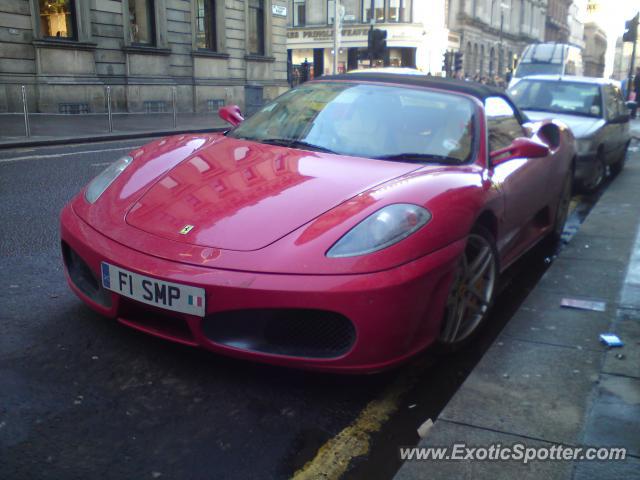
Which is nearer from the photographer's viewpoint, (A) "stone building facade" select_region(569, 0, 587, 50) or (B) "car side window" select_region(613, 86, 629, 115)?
(B) "car side window" select_region(613, 86, 629, 115)

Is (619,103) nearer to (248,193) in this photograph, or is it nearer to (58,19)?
(248,193)

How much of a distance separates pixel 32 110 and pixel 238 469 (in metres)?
17.2

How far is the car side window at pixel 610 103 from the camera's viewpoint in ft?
28.3

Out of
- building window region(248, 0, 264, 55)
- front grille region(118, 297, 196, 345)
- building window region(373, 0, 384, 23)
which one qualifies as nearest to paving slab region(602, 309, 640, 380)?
front grille region(118, 297, 196, 345)

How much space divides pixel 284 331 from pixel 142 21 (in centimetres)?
2086

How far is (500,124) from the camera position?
4.11 metres

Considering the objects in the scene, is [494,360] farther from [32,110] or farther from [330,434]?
[32,110]

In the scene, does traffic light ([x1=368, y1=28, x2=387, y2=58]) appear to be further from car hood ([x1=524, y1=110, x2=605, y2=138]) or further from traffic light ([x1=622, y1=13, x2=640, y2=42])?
car hood ([x1=524, y1=110, x2=605, y2=138])

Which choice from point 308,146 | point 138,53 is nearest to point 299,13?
point 138,53

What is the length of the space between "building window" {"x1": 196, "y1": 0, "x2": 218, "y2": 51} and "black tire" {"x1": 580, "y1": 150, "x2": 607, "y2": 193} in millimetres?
18172

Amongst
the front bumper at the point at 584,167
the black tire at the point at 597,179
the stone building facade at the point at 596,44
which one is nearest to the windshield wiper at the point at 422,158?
the front bumper at the point at 584,167

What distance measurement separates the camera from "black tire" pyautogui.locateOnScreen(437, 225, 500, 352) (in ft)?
9.78

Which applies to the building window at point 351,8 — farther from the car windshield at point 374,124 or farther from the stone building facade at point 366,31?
the car windshield at point 374,124

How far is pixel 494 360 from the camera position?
9.68 feet
